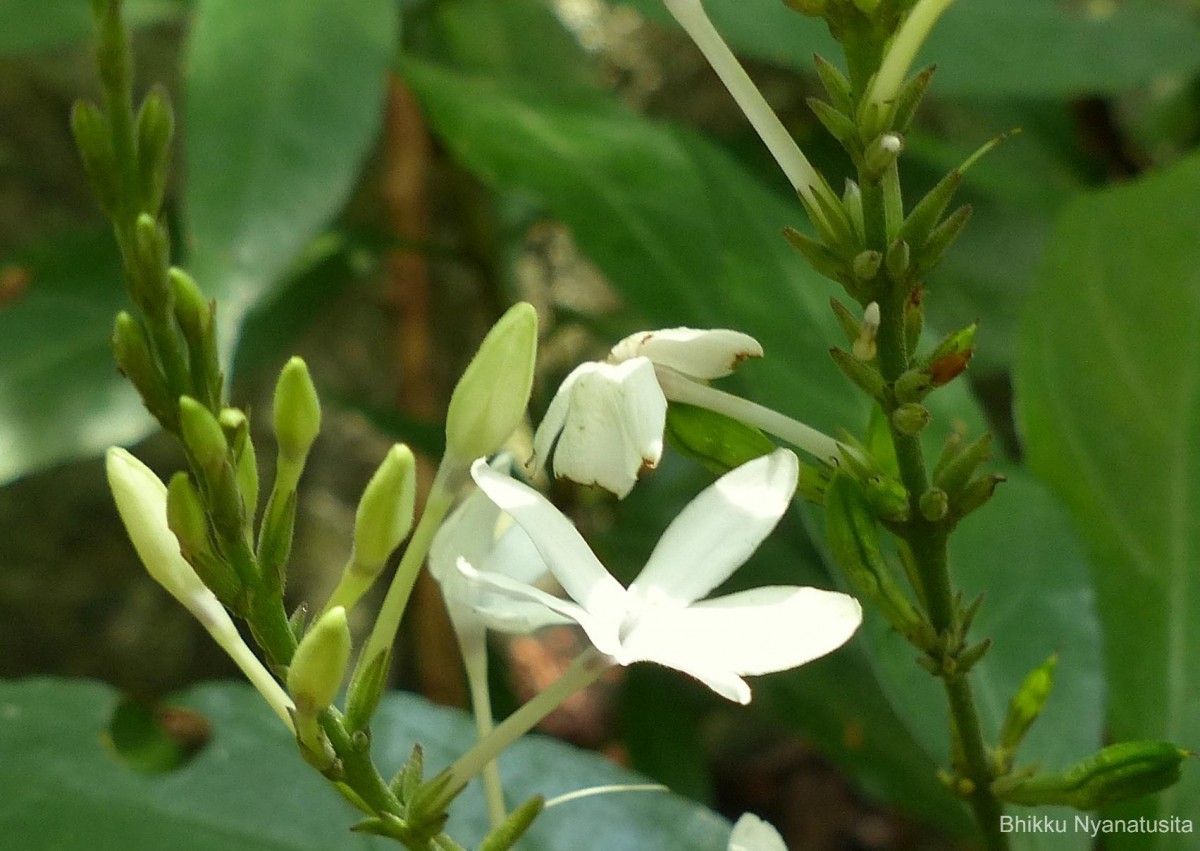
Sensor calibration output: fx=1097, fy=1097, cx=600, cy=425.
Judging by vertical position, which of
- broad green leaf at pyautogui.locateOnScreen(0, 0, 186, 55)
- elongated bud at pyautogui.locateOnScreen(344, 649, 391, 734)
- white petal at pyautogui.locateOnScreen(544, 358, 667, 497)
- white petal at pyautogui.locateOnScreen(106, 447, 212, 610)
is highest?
white petal at pyautogui.locateOnScreen(544, 358, 667, 497)

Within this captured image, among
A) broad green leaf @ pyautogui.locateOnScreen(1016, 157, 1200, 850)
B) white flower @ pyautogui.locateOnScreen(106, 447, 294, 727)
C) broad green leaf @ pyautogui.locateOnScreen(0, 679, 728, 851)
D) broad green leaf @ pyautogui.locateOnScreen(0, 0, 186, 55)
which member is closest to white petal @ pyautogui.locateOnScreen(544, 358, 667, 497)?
white flower @ pyautogui.locateOnScreen(106, 447, 294, 727)

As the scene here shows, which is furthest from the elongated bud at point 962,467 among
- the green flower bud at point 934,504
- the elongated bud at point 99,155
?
the elongated bud at point 99,155

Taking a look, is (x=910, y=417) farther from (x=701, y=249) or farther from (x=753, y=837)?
(x=701, y=249)

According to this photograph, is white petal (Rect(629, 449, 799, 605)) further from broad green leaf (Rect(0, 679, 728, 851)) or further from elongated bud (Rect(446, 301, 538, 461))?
broad green leaf (Rect(0, 679, 728, 851))

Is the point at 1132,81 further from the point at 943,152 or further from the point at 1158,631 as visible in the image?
the point at 1158,631

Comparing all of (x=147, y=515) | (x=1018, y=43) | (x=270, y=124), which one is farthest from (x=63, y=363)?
(x=1018, y=43)
